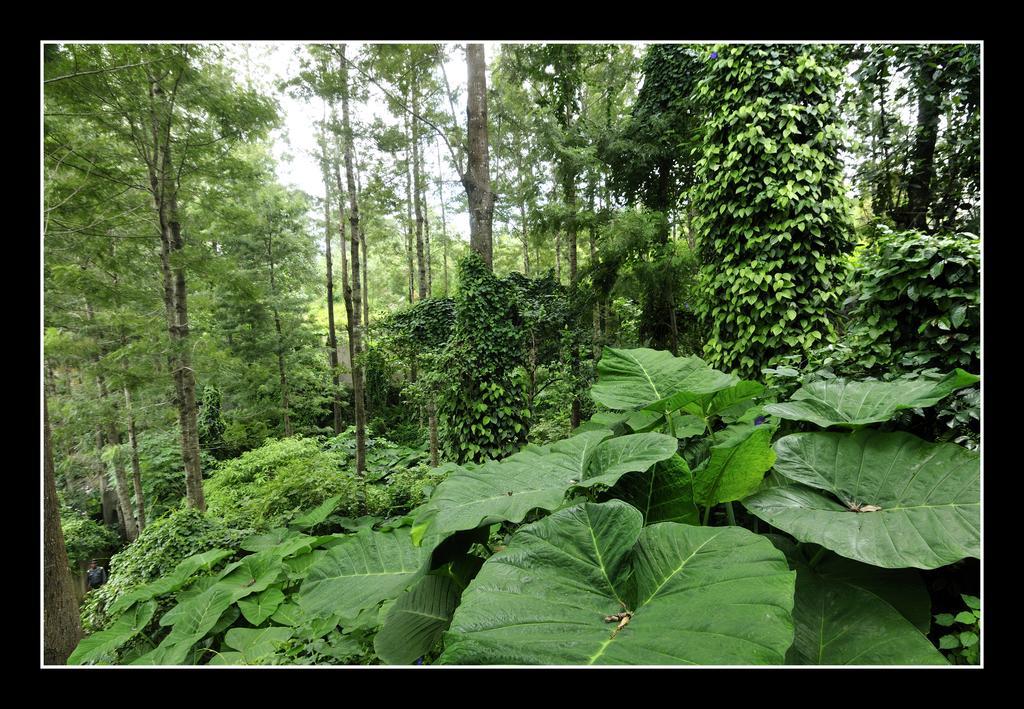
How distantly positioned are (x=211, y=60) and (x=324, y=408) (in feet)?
25.7

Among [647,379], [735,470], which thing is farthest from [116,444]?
[735,470]

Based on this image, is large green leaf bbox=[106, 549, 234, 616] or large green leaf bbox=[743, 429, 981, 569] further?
large green leaf bbox=[106, 549, 234, 616]

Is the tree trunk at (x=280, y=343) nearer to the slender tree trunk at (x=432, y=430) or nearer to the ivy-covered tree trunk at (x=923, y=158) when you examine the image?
the slender tree trunk at (x=432, y=430)

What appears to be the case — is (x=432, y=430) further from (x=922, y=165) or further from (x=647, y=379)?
(x=922, y=165)

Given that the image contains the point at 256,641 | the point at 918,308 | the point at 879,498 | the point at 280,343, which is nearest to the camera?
the point at 879,498

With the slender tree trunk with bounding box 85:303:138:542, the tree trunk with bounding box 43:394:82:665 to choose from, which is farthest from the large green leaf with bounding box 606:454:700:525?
the slender tree trunk with bounding box 85:303:138:542

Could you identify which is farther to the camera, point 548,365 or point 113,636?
point 548,365

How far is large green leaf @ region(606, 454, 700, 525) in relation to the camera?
1.09 meters

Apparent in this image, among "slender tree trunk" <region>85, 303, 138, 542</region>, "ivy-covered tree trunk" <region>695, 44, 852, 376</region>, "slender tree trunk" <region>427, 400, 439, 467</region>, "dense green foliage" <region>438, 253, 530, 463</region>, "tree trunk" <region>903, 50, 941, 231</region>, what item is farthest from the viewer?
"slender tree trunk" <region>427, 400, 439, 467</region>

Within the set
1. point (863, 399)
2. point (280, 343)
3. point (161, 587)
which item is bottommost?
point (161, 587)

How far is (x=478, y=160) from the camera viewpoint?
5.16 metres

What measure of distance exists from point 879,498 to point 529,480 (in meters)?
0.88

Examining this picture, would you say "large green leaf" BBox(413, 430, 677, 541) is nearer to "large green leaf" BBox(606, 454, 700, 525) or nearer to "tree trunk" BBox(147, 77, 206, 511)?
"large green leaf" BBox(606, 454, 700, 525)

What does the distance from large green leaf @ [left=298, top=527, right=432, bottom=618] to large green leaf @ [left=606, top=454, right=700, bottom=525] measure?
0.59 m
